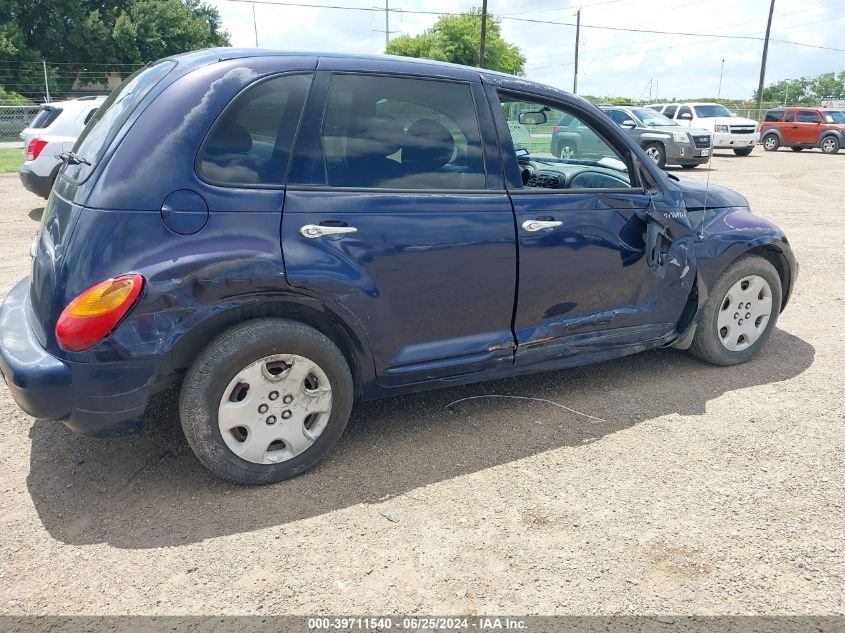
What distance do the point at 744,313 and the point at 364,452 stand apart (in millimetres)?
2735

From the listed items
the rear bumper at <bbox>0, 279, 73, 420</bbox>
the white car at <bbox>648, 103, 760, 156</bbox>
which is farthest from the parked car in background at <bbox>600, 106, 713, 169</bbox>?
the rear bumper at <bbox>0, 279, 73, 420</bbox>

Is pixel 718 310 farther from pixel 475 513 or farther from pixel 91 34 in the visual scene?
pixel 91 34

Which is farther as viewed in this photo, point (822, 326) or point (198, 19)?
point (198, 19)

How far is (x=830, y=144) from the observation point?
86.0ft

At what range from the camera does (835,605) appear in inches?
91.3

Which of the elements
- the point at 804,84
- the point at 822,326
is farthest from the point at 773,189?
the point at 804,84

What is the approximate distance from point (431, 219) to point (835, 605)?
219 centimetres

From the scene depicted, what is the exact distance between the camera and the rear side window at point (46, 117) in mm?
9782

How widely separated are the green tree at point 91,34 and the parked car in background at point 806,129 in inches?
1451

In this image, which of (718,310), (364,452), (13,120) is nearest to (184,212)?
(364,452)

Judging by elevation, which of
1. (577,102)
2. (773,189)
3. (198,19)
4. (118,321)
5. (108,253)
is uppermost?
(198,19)

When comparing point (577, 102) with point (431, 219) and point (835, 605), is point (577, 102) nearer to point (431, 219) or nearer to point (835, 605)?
point (431, 219)

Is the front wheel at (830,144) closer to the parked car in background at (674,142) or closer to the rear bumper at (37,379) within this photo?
the parked car in background at (674,142)

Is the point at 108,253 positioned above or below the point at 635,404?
above
